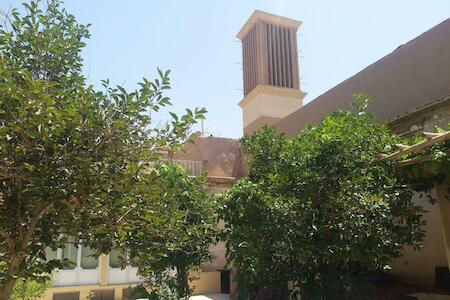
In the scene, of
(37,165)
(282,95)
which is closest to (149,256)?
(37,165)

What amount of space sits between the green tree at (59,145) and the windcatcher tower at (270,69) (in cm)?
2013

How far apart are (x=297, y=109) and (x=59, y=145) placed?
14.2 meters

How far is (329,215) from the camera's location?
610cm

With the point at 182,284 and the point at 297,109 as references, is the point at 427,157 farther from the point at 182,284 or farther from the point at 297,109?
the point at 297,109

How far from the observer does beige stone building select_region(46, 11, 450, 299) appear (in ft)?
27.7

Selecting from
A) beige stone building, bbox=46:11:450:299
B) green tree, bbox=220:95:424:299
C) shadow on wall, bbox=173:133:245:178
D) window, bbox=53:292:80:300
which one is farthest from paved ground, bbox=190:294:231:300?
green tree, bbox=220:95:424:299

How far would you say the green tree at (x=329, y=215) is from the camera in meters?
5.96

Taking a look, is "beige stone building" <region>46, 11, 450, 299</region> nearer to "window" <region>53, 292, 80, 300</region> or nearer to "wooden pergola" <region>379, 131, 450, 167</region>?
"window" <region>53, 292, 80, 300</region>

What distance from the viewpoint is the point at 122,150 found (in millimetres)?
3727

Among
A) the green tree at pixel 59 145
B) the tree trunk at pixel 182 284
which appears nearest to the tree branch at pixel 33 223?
the green tree at pixel 59 145

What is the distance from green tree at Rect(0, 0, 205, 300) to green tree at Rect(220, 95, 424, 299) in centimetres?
293

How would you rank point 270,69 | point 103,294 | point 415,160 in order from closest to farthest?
point 415,160 → point 103,294 → point 270,69

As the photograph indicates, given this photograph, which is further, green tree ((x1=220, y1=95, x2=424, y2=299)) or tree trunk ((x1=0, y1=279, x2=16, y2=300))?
green tree ((x1=220, y1=95, x2=424, y2=299))

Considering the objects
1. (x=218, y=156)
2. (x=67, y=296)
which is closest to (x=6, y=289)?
(x=67, y=296)
